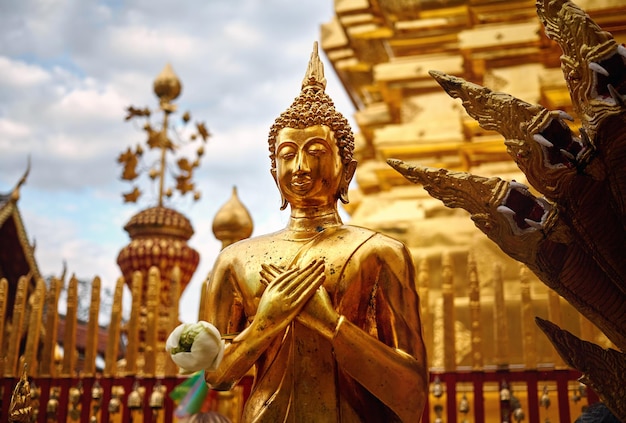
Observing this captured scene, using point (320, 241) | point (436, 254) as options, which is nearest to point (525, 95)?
point (436, 254)

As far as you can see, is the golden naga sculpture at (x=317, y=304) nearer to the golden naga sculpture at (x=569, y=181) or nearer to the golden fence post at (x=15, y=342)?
the golden naga sculpture at (x=569, y=181)

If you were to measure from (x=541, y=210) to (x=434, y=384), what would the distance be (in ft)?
5.28

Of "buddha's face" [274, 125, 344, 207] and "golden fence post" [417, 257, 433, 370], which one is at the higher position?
"buddha's face" [274, 125, 344, 207]

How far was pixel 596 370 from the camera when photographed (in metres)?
2.58

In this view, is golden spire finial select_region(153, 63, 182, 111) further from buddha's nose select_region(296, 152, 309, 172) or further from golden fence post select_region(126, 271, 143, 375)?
buddha's nose select_region(296, 152, 309, 172)

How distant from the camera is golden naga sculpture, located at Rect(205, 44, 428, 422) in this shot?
2.58 m

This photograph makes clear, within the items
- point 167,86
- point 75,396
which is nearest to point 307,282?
point 75,396

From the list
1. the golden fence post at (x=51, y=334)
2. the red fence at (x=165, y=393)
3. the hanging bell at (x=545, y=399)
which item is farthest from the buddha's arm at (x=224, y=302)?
the golden fence post at (x=51, y=334)

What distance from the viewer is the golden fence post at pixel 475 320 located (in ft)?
12.6

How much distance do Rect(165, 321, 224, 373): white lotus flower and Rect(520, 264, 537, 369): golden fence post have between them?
71.9 inches

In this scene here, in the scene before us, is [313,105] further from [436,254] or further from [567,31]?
[436,254]

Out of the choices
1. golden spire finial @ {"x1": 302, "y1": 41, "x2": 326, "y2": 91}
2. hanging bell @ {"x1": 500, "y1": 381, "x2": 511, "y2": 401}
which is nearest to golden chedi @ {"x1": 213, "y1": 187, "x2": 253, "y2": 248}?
golden spire finial @ {"x1": 302, "y1": 41, "x2": 326, "y2": 91}

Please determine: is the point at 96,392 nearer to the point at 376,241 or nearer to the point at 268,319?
the point at 268,319

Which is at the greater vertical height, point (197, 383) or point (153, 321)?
point (153, 321)
